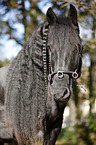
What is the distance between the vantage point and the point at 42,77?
1.50 metres

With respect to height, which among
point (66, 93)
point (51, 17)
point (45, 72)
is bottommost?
point (66, 93)

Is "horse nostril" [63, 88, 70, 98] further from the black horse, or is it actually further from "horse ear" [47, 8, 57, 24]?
"horse ear" [47, 8, 57, 24]

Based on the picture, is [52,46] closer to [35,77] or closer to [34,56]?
[34,56]

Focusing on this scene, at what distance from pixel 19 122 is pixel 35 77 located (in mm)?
422

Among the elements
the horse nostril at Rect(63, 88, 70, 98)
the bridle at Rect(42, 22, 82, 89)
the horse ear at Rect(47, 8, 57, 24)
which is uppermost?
the horse ear at Rect(47, 8, 57, 24)

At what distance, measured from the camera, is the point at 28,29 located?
4121mm

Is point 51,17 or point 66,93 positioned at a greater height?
point 51,17

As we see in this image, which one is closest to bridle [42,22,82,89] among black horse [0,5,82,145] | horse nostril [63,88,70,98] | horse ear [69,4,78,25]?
black horse [0,5,82,145]

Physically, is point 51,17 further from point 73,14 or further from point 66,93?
point 66,93

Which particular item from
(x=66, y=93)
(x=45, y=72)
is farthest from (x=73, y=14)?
(x=66, y=93)

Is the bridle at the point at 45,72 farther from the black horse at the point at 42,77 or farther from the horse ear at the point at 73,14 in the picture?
the horse ear at the point at 73,14

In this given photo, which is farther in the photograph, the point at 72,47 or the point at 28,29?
the point at 28,29

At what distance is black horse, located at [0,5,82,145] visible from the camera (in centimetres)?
137

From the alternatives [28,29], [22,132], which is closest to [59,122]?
[22,132]
